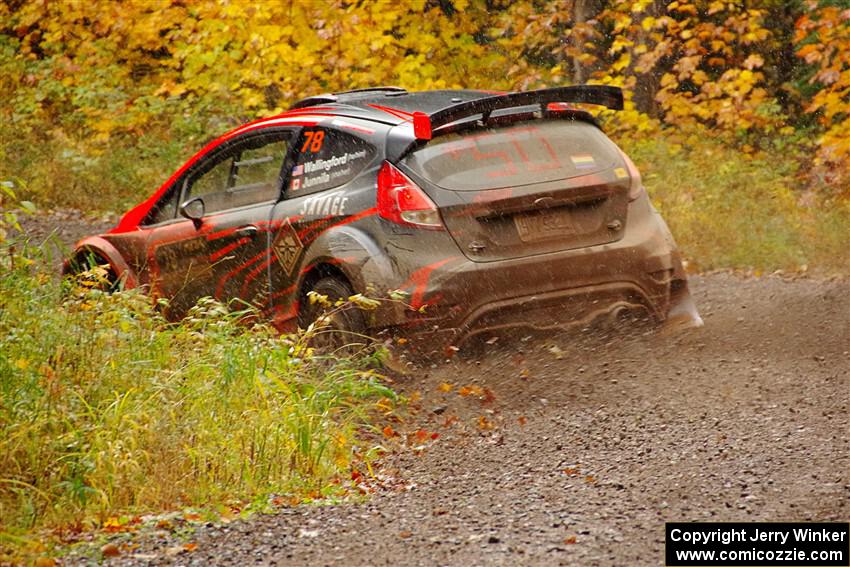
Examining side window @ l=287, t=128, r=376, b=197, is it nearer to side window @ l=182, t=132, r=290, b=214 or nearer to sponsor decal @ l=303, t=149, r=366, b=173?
sponsor decal @ l=303, t=149, r=366, b=173

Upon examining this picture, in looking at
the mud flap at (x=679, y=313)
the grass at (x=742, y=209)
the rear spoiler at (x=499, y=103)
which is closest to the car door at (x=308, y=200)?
the rear spoiler at (x=499, y=103)

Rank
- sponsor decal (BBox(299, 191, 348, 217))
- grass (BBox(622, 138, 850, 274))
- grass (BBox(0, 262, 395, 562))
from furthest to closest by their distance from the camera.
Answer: grass (BBox(622, 138, 850, 274)), sponsor decal (BBox(299, 191, 348, 217)), grass (BBox(0, 262, 395, 562))

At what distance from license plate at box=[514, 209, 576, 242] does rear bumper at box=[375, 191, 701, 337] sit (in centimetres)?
11

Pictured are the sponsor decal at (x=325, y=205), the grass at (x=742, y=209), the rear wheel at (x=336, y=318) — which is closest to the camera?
the rear wheel at (x=336, y=318)

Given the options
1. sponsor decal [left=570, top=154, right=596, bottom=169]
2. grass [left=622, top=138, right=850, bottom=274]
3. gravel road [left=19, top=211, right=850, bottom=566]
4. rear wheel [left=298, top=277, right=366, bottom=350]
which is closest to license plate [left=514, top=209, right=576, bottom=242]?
sponsor decal [left=570, top=154, right=596, bottom=169]

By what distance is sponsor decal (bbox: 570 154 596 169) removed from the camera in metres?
7.02

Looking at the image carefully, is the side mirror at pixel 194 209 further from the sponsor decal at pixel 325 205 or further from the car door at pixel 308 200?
the sponsor decal at pixel 325 205

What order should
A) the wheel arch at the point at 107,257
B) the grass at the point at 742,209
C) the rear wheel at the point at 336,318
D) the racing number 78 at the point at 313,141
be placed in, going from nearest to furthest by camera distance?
the rear wheel at the point at 336,318 < the racing number 78 at the point at 313,141 < the wheel arch at the point at 107,257 < the grass at the point at 742,209

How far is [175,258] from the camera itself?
8.22 m

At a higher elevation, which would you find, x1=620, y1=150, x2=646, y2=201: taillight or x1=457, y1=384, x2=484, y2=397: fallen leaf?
x1=620, y1=150, x2=646, y2=201: taillight

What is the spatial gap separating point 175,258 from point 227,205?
53cm

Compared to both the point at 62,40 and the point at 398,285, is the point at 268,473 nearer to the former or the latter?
the point at 398,285

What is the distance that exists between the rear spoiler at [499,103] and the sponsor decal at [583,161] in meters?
0.35

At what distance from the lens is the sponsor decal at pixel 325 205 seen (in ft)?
23.3
